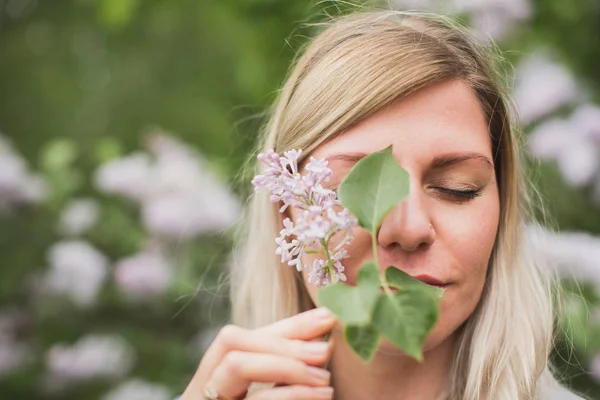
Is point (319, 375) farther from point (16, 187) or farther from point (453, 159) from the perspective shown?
point (16, 187)

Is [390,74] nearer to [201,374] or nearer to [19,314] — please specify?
[201,374]

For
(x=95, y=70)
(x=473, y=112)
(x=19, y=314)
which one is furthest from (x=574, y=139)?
(x=95, y=70)

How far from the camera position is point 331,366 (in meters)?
1.53

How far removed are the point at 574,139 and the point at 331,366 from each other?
1.27m

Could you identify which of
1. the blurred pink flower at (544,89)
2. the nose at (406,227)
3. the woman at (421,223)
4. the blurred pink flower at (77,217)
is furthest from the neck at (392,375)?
the blurred pink flower at (77,217)

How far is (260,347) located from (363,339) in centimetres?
35

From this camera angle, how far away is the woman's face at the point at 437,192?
122 centimetres

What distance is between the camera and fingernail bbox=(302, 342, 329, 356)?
109cm

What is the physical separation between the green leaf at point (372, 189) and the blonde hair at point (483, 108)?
37cm

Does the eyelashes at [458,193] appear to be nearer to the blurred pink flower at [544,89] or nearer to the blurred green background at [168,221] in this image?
the blurred green background at [168,221]

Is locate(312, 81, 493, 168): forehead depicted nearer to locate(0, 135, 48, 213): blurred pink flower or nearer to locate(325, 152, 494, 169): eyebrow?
locate(325, 152, 494, 169): eyebrow

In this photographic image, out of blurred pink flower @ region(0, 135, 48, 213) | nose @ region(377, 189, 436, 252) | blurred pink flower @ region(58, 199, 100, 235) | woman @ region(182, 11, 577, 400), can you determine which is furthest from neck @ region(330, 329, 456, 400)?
blurred pink flower @ region(0, 135, 48, 213)

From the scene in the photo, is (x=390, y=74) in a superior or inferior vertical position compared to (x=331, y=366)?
superior

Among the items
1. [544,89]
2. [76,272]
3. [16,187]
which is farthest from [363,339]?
[16,187]
